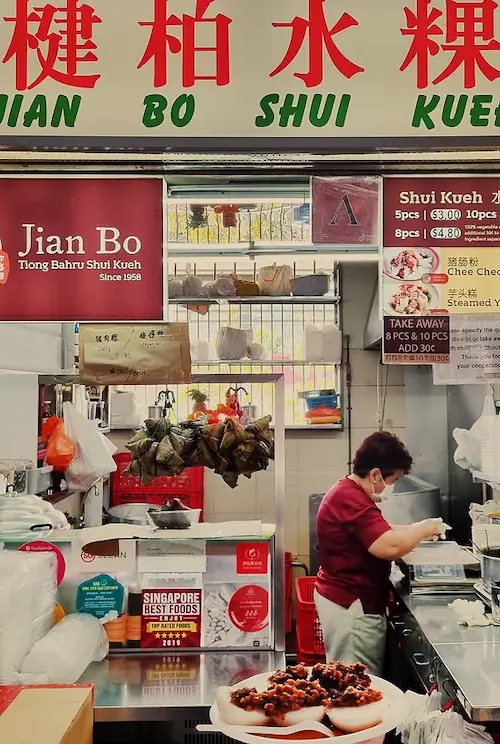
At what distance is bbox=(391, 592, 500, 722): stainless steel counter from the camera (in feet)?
7.30

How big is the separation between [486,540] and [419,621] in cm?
56

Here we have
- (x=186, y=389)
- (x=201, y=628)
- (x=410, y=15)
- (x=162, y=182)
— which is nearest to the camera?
(x=410, y=15)

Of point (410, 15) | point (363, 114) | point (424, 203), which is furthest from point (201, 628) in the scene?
point (410, 15)

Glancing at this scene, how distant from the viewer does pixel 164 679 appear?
2.47m

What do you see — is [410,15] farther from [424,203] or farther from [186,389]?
[186,389]

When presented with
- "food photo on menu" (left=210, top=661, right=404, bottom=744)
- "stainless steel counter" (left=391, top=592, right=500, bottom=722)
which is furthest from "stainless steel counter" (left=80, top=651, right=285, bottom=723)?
"stainless steel counter" (left=391, top=592, right=500, bottom=722)

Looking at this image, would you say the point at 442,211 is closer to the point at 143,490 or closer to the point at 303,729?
the point at 303,729

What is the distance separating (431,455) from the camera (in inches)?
235

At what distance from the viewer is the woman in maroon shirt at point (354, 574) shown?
3.62 metres

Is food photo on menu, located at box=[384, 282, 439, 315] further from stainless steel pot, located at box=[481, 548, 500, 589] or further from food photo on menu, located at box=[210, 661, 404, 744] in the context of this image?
stainless steel pot, located at box=[481, 548, 500, 589]

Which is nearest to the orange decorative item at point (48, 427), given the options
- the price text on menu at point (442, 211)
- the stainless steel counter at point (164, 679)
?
the stainless steel counter at point (164, 679)

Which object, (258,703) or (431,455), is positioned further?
(431,455)

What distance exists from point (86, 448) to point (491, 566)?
6.32 ft

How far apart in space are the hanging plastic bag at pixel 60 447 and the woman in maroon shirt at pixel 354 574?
1.33 m
